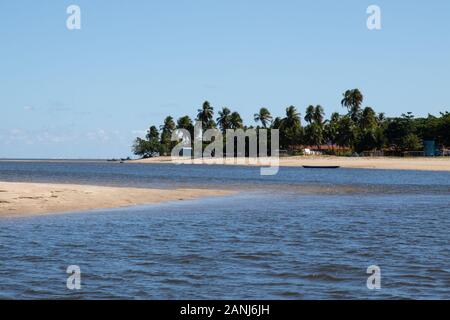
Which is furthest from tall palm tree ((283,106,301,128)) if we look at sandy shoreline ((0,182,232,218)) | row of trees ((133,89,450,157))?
sandy shoreline ((0,182,232,218))

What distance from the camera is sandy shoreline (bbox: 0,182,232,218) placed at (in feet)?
94.8

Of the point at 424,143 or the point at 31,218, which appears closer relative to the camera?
the point at 31,218

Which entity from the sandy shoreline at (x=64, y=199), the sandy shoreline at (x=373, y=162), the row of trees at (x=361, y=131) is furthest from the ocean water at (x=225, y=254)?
the row of trees at (x=361, y=131)

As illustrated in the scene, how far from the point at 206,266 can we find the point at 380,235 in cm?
844

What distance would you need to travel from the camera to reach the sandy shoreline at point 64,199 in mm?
28891

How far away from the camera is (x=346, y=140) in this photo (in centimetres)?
17925

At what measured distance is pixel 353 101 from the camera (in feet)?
632

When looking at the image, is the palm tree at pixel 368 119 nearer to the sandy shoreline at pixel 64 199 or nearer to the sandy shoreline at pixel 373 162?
the sandy shoreline at pixel 373 162

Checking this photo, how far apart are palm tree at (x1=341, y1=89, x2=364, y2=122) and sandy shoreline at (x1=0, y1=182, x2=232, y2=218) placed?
156083mm

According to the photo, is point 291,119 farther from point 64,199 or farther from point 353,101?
point 64,199

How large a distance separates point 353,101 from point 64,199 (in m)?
168

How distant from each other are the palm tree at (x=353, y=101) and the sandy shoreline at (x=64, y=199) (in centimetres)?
15608
